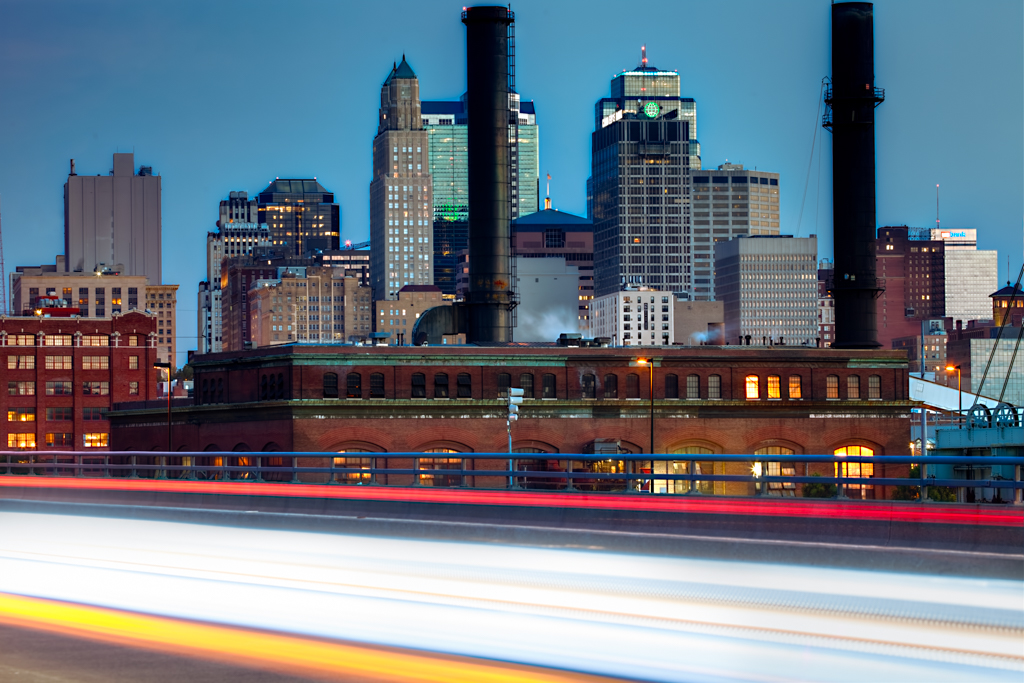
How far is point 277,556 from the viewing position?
60.3ft

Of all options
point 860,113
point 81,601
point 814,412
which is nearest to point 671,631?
point 81,601

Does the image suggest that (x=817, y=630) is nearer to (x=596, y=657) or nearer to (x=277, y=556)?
(x=596, y=657)

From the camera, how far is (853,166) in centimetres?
11469

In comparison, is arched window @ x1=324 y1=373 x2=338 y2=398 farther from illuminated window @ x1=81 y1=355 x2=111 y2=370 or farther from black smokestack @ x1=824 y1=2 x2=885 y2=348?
illuminated window @ x1=81 y1=355 x2=111 y2=370

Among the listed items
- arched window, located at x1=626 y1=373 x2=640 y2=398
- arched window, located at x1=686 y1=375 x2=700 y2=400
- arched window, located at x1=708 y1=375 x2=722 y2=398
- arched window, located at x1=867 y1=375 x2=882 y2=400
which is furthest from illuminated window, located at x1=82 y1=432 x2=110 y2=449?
arched window, located at x1=867 y1=375 x2=882 y2=400

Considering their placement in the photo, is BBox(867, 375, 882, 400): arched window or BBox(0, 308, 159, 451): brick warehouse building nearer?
BBox(867, 375, 882, 400): arched window

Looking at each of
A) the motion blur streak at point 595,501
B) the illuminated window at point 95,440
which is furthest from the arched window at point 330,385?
the illuminated window at point 95,440

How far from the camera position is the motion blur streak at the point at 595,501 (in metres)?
21.3

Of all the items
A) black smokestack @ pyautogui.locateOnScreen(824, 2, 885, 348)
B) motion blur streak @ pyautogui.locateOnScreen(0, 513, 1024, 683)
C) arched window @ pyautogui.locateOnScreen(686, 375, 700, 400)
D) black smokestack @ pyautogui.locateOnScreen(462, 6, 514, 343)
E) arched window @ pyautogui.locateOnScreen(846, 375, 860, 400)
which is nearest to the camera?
motion blur streak @ pyautogui.locateOnScreen(0, 513, 1024, 683)

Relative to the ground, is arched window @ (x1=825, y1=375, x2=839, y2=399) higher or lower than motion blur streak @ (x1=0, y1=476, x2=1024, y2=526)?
A: higher

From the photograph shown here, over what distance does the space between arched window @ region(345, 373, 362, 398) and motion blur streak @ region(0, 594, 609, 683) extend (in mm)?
70367

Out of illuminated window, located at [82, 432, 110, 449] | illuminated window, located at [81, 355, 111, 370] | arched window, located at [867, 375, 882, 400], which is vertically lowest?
illuminated window, located at [82, 432, 110, 449]

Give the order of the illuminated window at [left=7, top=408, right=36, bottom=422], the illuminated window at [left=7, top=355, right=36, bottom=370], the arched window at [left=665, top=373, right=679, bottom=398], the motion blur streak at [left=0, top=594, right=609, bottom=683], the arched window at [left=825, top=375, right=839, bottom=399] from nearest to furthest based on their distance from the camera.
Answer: the motion blur streak at [left=0, top=594, right=609, bottom=683]
the arched window at [left=665, top=373, right=679, bottom=398]
the arched window at [left=825, top=375, right=839, bottom=399]
the illuminated window at [left=7, top=408, right=36, bottom=422]
the illuminated window at [left=7, top=355, right=36, bottom=370]

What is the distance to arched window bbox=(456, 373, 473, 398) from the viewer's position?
295 feet
